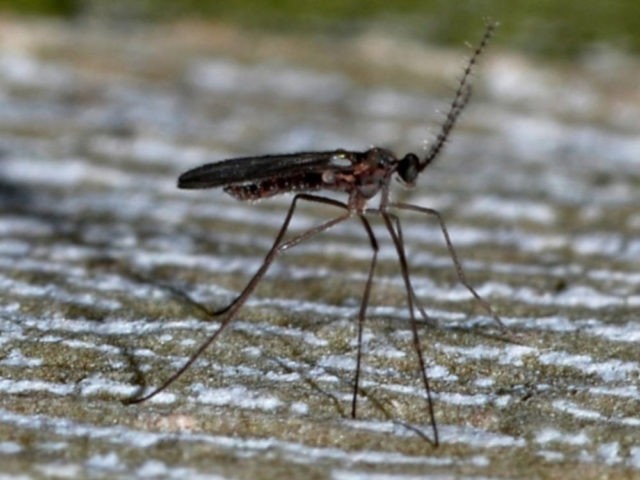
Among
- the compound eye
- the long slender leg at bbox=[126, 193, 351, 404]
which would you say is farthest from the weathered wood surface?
the compound eye

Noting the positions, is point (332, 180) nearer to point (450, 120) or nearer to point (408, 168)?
point (408, 168)

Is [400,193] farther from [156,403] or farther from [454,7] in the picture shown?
[156,403]

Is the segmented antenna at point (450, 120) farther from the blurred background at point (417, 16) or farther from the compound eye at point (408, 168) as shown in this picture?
the blurred background at point (417, 16)

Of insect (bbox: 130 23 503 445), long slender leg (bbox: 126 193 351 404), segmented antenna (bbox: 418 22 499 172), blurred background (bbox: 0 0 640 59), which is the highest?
blurred background (bbox: 0 0 640 59)

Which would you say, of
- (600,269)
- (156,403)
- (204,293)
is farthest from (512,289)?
(156,403)

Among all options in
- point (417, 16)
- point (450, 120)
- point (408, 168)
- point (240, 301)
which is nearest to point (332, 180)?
point (408, 168)

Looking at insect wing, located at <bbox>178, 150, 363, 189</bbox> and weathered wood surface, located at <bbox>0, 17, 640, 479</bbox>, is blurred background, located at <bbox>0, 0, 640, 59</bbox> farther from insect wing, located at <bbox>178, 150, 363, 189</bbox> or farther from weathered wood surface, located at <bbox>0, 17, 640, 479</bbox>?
insect wing, located at <bbox>178, 150, 363, 189</bbox>

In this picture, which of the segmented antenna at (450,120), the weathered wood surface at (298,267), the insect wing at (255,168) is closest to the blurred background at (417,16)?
the weathered wood surface at (298,267)
